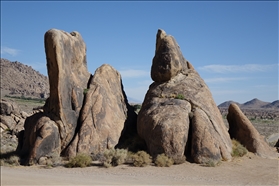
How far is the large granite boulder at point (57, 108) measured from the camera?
52.6 feet

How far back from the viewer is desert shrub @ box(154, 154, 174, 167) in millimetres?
14812

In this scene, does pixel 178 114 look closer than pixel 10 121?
Yes

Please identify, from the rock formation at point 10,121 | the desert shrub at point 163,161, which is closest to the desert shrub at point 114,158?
the desert shrub at point 163,161

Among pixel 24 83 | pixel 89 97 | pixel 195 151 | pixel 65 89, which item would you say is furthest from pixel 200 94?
pixel 24 83

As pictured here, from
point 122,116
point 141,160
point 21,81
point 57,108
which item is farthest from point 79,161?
point 21,81

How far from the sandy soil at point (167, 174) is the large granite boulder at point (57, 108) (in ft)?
5.18

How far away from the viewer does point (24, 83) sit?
126 m

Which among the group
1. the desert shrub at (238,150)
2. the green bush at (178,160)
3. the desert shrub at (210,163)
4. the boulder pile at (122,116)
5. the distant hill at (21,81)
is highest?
the distant hill at (21,81)

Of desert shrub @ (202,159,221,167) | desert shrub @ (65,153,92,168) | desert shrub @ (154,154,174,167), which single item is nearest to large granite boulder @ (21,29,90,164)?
desert shrub @ (65,153,92,168)

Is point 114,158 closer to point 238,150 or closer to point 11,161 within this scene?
point 11,161

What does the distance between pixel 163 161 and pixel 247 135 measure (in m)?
6.43

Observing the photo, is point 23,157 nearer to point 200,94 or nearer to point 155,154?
point 155,154

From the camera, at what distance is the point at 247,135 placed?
19000 mm

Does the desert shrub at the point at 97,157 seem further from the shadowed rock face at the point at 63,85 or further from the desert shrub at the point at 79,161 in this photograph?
the shadowed rock face at the point at 63,85
